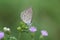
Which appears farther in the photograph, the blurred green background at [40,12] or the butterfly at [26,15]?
the blurred green background at [40,12]

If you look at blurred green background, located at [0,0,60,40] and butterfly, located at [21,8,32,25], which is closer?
butterfly, located at [21,8,32,25]

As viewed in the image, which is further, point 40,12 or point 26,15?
point 40,12

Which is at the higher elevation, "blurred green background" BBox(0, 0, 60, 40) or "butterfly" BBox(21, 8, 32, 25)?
"blurred green background" BBox(0, 0, 60, 40)

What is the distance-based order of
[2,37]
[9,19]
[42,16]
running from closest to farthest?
[2,37] → [9,19] → [42,16]

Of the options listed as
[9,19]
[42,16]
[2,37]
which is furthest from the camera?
[42,16]

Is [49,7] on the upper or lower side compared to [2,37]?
upper

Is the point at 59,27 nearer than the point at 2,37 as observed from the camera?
No

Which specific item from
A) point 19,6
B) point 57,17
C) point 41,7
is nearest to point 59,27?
point 57,17

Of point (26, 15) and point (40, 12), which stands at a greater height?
point (40, 12)

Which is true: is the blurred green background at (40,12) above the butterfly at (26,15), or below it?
above

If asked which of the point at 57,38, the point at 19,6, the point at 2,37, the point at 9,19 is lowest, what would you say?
the point at 2,37

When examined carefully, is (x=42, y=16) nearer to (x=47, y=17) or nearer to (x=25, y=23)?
(x=47, y=17)
